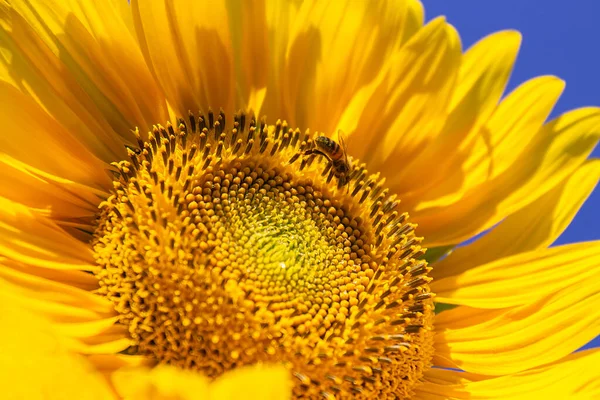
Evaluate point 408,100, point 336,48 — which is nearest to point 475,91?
point 408,100

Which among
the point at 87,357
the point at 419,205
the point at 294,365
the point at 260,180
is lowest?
A: the point at 87,357

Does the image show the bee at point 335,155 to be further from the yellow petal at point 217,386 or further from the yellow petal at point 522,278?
the yellow petal at point 217,386

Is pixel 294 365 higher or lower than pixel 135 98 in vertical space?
lower

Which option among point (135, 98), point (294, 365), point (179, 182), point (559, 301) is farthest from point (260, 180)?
point (559, 301)

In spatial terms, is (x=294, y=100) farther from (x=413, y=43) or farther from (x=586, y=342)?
(x=586, y=342)

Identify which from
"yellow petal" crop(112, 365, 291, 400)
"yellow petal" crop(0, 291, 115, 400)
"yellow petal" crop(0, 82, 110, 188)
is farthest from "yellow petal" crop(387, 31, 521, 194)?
"yellow petal" crop(0, 291, 115, 400)

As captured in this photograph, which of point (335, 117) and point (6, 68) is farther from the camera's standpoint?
point (335, 117)

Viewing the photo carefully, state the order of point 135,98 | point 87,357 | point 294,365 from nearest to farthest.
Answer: point 87,357 < point 294,365 < point 135,98

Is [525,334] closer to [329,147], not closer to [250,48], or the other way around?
[329,147]
